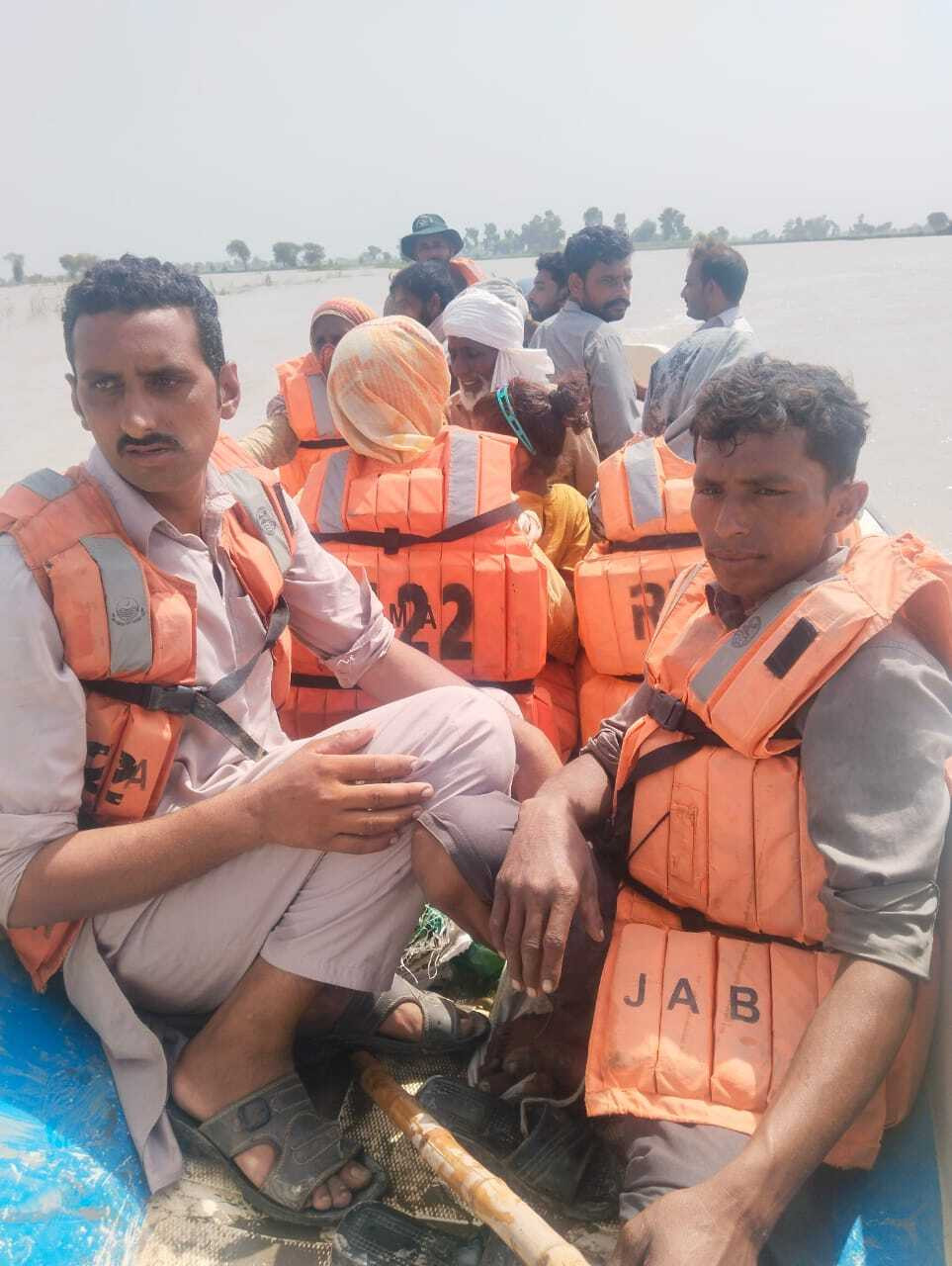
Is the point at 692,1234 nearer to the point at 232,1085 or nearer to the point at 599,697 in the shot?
the point at 232,1085

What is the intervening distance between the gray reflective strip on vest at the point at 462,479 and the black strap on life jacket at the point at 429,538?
2 cm

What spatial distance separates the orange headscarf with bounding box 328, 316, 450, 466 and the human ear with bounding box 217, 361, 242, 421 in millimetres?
831

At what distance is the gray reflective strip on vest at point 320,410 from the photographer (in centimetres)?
391

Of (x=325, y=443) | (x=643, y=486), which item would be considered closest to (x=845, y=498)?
(x=643, y=486)

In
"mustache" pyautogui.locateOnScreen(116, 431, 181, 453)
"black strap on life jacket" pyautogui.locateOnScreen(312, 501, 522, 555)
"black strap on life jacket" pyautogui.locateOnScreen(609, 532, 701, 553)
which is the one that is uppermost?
"mustache" pyautogui.locateOnScreen(116, 431, 181, 453)

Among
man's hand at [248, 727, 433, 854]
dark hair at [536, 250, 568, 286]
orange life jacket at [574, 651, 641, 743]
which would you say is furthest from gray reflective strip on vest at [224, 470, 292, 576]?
dark hair at [536, 250, 568, 286]

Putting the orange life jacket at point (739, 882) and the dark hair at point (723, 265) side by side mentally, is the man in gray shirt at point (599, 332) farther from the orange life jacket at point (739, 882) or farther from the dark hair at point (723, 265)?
the orange life jacket at point (739, 882)

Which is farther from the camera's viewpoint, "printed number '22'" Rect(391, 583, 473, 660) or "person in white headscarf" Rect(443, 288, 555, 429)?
"person in white headscarf" Rect(443, 288, 555, 429)

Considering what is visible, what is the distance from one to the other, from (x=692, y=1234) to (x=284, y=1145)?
0.69 metres

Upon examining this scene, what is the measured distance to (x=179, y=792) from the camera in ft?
5.60

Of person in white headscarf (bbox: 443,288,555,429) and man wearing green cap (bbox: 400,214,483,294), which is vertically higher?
man wearing green cap (bbox: 400,214,483,294)

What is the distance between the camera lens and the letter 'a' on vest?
8.52 ft

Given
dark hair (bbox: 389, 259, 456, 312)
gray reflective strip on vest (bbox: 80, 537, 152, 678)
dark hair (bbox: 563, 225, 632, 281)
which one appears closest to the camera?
gray reflective strip on vest (bbox: 80, 537, 152, 678)

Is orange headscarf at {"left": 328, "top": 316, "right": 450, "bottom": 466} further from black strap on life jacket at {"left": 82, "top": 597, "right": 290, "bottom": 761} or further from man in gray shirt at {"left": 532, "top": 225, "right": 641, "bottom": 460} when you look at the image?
man in gray shirt at {"left": 532, "top": 225, "right": 641, "bottom": 460}
